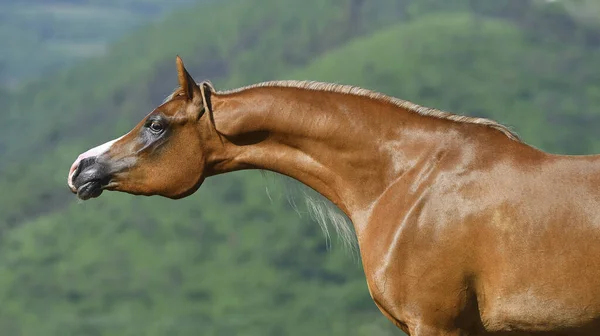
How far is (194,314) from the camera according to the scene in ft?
171

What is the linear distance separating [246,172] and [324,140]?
47143 millimetres

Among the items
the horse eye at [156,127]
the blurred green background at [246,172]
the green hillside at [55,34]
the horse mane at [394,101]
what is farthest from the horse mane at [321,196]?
the green hillside at [55,34]

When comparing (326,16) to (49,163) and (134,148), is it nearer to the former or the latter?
(49,163)

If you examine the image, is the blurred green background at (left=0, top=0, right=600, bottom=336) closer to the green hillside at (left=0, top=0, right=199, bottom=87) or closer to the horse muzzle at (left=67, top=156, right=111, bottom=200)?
the green hillside at (left=0, top=0, right=199, bottom=87)

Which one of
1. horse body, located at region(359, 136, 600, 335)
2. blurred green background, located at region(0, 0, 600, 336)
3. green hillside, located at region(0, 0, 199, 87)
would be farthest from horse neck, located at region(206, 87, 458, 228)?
green hillside, located at region(0, 0, 199, 87)

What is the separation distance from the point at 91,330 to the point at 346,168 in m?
45.5

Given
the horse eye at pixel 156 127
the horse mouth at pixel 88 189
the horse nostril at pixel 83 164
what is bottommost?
the horse mouth at pixel 88 189

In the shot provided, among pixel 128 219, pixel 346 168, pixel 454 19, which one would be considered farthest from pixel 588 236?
pixel 454 19

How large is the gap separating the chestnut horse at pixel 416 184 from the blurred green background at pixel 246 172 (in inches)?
1547

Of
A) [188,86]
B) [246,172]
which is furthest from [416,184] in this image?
[246,172]

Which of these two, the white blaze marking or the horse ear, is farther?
the white blaze marking

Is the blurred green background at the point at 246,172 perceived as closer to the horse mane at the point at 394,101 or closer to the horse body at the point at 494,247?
the horse mane at the point at 394,101

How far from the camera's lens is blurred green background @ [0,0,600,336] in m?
51.9

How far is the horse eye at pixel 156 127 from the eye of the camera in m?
7.38
